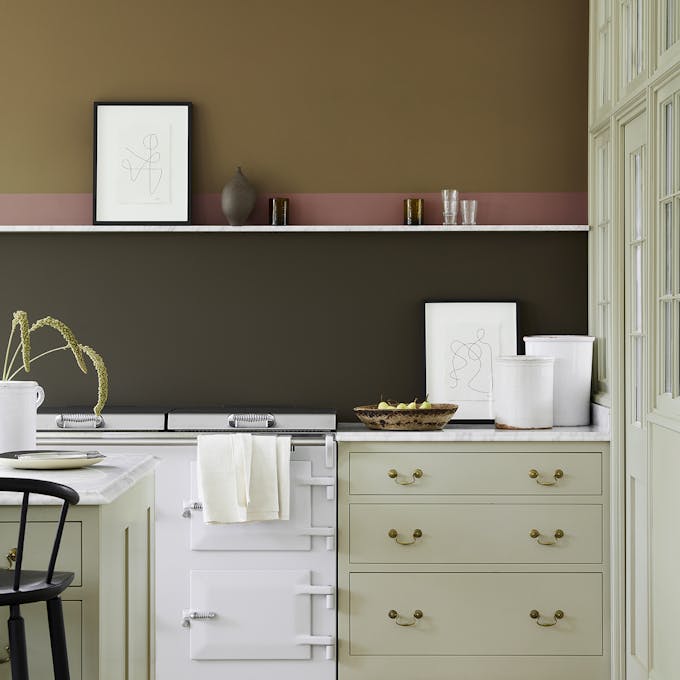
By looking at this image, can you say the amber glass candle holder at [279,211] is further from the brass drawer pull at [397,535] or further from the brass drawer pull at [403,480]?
the brass drawer pull at [397,535]

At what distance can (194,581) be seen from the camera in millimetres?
3779

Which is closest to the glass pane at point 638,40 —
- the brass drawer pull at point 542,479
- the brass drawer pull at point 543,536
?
the brass drawer pull at point 542,479

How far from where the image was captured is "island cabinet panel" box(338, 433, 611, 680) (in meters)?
3.77

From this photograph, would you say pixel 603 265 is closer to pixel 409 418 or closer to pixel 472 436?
pixel 472 436

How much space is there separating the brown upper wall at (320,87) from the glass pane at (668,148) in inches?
45.9

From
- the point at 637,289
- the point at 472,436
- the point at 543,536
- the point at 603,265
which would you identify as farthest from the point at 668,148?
the point at 543,536

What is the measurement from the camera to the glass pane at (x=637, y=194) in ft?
11.8

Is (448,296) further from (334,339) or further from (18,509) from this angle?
(18,509)

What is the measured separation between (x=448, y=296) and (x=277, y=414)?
102cm

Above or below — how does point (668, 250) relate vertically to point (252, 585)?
above

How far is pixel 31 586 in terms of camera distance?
2.05 metres

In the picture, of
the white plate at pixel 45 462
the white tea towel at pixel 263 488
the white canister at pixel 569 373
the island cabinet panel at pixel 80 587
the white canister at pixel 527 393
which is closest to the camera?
the island cabinet panel at pixel 80 587

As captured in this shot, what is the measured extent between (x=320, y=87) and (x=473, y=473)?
189cm

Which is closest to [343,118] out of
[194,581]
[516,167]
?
[516,167]
